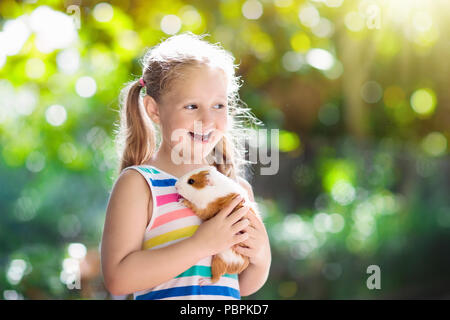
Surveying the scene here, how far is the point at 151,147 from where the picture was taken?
33.9 inches

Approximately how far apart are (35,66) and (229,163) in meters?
1.29

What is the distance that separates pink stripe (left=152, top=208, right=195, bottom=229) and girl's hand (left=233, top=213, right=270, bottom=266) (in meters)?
0.08

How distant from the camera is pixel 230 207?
71cm

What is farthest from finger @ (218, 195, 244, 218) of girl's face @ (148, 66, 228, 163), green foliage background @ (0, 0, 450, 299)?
green foliage background @ (0, 0, 450, 299)

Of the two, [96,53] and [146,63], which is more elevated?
[96,53]

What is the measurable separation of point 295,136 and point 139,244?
1.89 meters

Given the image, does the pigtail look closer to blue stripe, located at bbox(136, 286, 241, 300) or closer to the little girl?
the little girl

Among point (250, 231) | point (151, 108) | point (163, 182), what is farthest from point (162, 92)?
point (250, 231)

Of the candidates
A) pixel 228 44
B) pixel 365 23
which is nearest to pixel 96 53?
pixel 228 44

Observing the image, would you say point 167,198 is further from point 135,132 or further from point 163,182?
point 135,132

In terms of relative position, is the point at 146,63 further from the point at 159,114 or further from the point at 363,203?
the point at 363,203

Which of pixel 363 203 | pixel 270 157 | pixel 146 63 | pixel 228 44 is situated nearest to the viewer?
pixel 146 63

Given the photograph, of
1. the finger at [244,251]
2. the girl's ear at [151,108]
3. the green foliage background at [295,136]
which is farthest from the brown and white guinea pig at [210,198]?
the green foliage background at [295,136]
